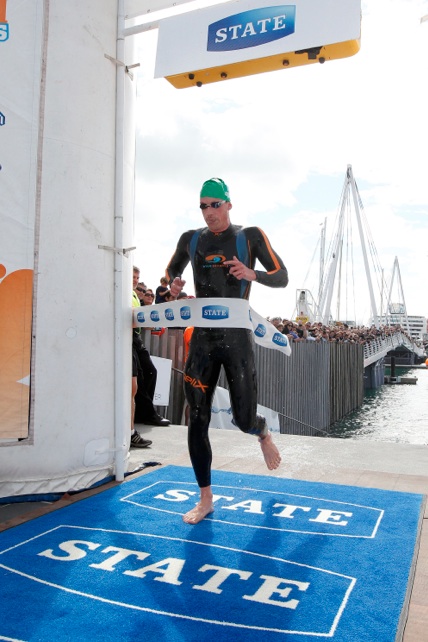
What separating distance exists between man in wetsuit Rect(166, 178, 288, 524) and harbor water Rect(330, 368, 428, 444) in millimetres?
11107

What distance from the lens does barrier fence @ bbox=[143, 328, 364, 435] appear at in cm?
990

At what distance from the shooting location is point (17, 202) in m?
4.09

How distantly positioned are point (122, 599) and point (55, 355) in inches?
80.5

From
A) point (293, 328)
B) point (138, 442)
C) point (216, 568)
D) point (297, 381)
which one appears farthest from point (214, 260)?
point (293, 328)

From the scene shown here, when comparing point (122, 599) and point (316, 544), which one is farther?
point (316, 544)

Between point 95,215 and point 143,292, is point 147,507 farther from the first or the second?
point 143,292

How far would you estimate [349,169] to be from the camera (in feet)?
158

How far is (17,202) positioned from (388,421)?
2010cm

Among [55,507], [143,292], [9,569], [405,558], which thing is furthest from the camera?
[143,292]

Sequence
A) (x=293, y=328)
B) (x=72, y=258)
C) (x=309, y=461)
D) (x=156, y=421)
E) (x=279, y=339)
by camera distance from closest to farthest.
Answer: (x=72, y=258) < (x=279, y=339) < (x=309, y=461) < (x=156, y=421) < (x=293, y=328)

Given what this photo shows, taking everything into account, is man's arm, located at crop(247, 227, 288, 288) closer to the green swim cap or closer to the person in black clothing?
the green swim cap

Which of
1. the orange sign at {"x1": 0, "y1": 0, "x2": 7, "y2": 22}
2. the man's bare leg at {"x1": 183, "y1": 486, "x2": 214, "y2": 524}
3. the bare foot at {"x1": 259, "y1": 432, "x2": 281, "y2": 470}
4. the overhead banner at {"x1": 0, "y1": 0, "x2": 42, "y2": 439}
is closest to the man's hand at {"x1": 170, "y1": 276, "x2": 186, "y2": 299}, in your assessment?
the overhead banner at {"x1": 0, "y1": 0, "x2": 42, "y2": 439}

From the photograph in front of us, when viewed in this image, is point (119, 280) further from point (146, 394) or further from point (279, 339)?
point (146, 394)

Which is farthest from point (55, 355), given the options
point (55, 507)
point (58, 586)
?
point (58, 586)
